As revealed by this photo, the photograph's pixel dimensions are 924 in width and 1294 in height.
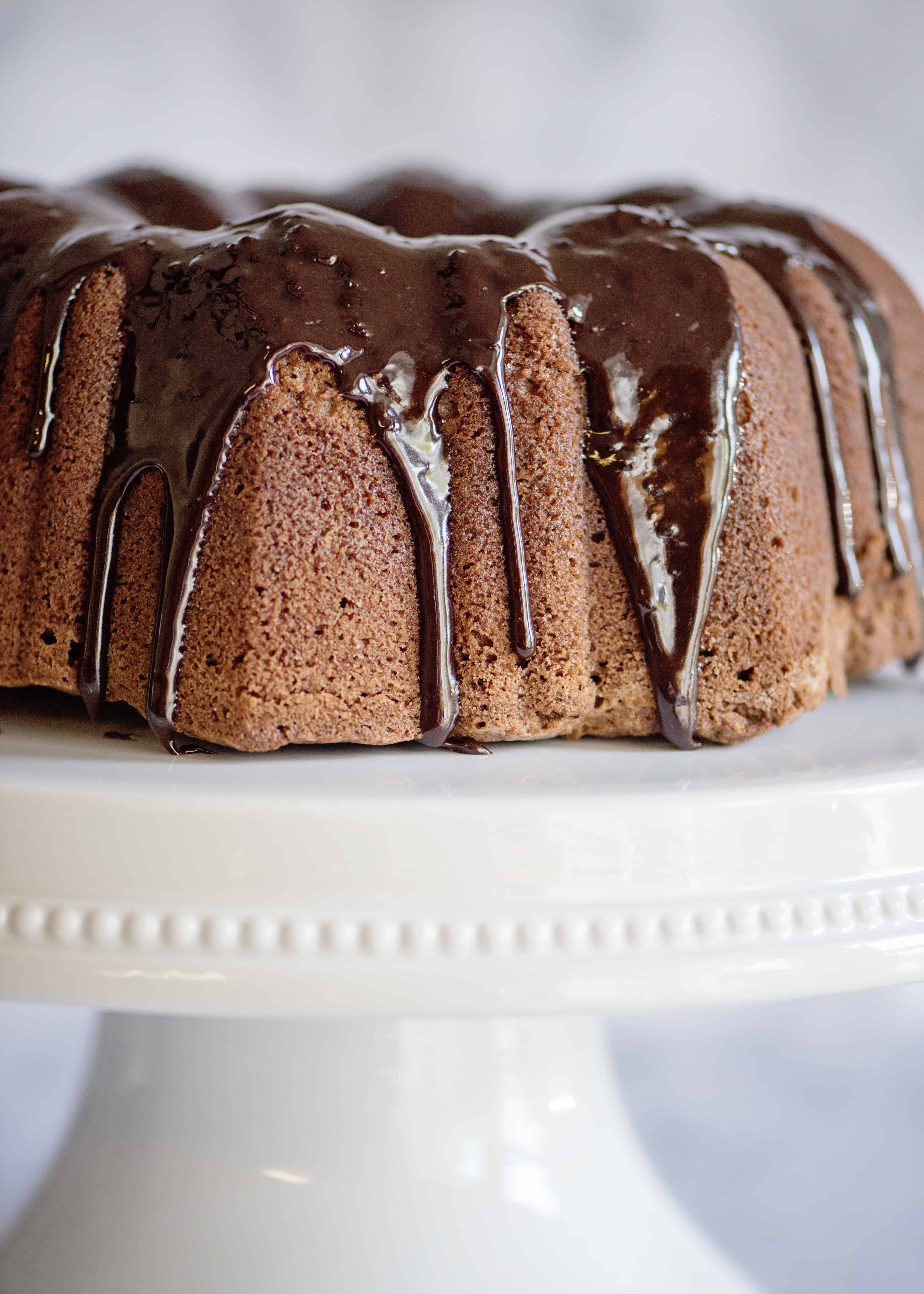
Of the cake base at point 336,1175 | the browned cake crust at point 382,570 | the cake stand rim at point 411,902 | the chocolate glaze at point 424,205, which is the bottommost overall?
the cake base at point 336,1175

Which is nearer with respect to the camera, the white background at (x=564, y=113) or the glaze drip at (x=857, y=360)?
the glaze drip at (x=857, y=360)

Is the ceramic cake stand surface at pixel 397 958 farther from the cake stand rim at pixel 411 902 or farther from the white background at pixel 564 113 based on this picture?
the white background at pixel 564 113

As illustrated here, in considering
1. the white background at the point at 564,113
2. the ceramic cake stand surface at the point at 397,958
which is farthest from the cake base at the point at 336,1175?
the white background at the point at 564,113

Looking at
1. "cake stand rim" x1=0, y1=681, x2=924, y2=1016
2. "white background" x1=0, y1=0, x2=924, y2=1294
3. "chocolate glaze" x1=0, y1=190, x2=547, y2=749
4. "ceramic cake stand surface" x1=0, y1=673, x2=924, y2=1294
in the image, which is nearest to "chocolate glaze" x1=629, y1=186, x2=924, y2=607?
"ceramic cake stand surface" x1=0, y1=673, x2=924, y2=1294

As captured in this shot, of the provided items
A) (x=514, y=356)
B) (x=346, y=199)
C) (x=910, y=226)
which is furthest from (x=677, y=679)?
(x=910, y=226)

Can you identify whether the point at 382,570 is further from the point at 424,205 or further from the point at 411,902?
the point at 424,205

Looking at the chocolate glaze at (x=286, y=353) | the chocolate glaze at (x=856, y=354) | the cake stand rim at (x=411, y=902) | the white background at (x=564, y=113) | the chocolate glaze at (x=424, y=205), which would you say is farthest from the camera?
the white background at (x=564, y=113)

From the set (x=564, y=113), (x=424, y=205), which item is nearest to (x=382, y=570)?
(x=424, y=205)
